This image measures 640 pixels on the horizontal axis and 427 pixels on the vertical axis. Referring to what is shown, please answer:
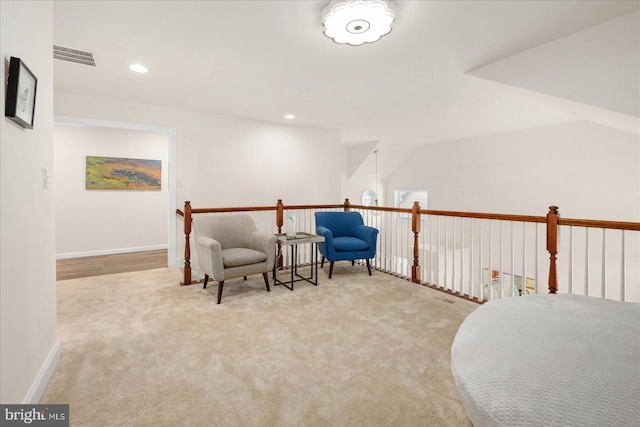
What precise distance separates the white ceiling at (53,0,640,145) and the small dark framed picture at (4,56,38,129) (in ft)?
3.09

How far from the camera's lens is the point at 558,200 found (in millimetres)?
5562

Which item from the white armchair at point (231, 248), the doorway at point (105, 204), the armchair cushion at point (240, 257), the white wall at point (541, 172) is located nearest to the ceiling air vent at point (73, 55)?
the white armchair at point (231, 248)

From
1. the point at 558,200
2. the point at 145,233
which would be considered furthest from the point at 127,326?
the point at 558,200

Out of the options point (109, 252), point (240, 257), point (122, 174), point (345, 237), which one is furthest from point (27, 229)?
point (122, 174)

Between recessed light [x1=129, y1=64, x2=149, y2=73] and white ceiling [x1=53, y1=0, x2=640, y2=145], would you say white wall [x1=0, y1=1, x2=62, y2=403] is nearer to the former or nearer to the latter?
white ceiling [x1=53, y1=0, x2=640, y2=145]

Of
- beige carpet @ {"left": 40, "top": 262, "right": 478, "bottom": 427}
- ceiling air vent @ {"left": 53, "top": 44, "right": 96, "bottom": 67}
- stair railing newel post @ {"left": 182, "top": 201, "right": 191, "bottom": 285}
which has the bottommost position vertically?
beige carpet @ {"left": 40, "top": 262, "right": 478, "bottom": 427}

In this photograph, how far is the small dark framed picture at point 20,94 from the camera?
141 cm

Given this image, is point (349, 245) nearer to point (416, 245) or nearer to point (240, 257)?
point (416, 245)

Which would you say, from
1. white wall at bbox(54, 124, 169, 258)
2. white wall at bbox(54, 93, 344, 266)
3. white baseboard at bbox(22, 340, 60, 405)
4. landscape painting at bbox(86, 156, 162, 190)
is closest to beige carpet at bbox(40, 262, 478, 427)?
white baseboard at bbox(22, 340, 60, 405)

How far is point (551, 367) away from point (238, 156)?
5023 mm

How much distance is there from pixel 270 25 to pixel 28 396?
8.95 feet

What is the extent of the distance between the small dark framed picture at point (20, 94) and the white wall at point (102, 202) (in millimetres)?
4817

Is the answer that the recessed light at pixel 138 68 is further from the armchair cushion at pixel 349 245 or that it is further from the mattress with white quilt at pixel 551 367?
the mattress with white quilt at pixel 551 367

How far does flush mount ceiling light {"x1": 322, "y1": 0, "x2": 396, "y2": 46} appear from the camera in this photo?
6.84 feet
